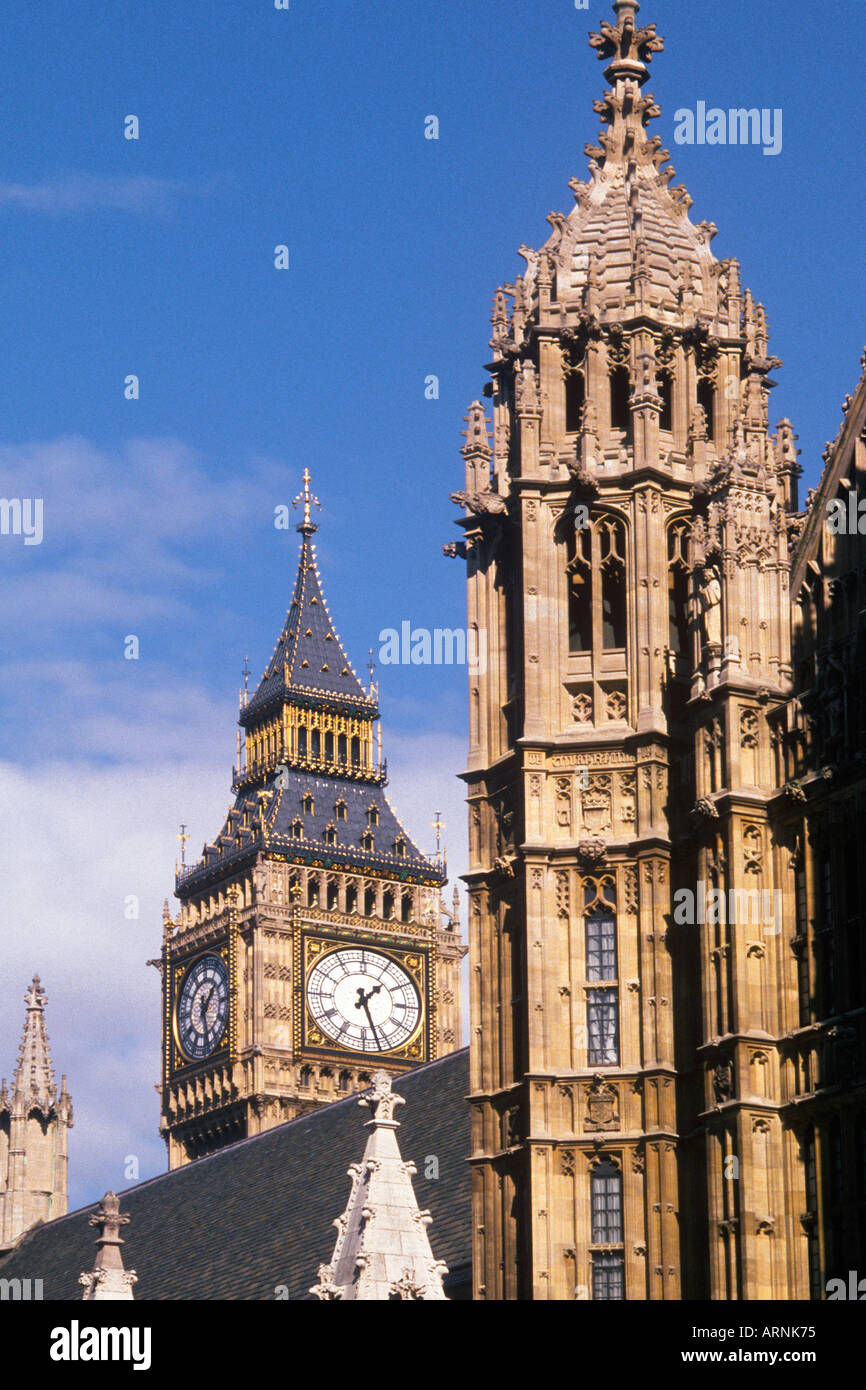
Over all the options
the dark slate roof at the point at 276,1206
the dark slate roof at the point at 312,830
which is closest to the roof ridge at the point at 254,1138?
the dark slate roof at the point at 276,1206

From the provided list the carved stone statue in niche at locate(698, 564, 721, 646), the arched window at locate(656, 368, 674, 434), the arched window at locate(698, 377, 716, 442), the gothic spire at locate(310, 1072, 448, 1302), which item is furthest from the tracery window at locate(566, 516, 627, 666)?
the gothic spire at locate(310, 1072, 448, 1302)

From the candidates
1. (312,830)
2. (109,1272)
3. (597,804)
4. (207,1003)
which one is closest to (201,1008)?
(207,1003)

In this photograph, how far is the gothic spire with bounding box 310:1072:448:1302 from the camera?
5359 centimetres

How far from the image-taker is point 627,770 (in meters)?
55.0

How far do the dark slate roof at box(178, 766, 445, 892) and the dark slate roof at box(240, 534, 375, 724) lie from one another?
290 centimetres

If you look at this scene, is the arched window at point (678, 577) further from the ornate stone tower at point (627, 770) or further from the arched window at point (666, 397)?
the arched window at point (666, 397)

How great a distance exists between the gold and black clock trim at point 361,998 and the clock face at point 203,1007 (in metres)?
3.19

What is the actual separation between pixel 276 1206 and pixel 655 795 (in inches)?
1088

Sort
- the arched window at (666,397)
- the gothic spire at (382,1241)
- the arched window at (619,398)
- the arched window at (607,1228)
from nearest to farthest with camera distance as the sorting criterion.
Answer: the arched window at (607,1228)
the gothic spire at (382,1241)
the arched window at (619,398)
the arched window at (666,397)

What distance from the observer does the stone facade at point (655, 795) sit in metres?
51.2

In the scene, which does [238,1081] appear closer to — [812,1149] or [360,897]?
[360,897]

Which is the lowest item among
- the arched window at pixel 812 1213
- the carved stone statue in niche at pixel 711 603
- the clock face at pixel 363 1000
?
the arched window at pixel 812 1213

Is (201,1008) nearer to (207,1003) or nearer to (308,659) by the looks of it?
(207,1003)

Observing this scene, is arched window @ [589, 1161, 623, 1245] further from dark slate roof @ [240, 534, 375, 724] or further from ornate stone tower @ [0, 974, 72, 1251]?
dark slate roof @ [240, 534, 375, 724]
